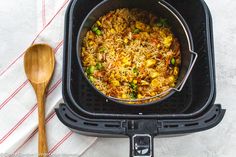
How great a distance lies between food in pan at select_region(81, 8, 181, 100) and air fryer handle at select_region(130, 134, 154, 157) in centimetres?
21

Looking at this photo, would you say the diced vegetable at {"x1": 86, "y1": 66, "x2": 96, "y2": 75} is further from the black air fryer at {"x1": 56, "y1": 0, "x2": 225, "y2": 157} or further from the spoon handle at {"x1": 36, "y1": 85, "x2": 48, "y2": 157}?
the spoon handle at {"x1": 36, "y1": 85, "x2": 48, "y2": 157}

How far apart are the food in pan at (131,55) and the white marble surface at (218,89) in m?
0.17

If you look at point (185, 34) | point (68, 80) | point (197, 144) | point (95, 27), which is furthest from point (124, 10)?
point (197, 144)

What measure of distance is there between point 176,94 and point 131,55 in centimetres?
18

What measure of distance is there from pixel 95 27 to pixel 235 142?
0.56 metres

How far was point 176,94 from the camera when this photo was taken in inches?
49.4

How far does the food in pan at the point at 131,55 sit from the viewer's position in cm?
121

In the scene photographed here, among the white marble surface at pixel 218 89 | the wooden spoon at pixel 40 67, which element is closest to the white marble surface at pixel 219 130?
the white marble surface at pixel 218 89

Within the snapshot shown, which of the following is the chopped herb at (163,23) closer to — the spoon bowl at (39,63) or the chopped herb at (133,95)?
the chopped herb at (133,95)

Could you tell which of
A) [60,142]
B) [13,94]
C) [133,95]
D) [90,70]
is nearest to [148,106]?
[133,95]

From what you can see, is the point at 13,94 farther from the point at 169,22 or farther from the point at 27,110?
the point at 169,22

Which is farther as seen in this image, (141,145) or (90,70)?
(90,70)

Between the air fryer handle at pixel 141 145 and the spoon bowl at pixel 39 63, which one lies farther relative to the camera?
the spoon bowl at pixel 39 63

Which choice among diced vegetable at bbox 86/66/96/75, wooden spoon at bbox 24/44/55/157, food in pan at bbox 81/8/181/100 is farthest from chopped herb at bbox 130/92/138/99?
wooden spoon at bbox 24/44/55/157
